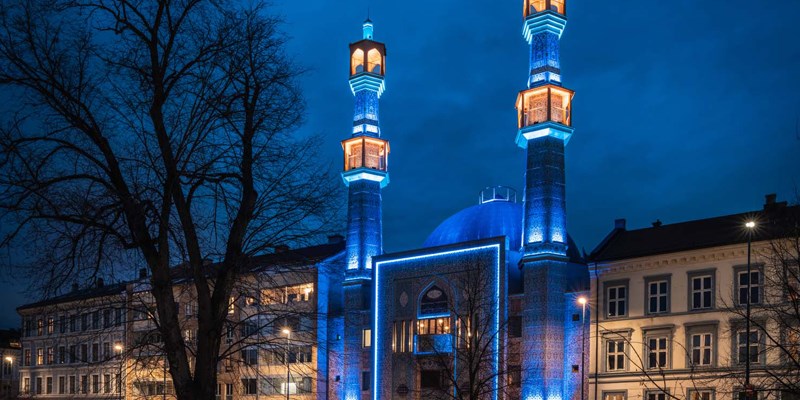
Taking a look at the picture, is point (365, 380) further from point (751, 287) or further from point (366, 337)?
point (751, 287)

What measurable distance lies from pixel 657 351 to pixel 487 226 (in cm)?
2240

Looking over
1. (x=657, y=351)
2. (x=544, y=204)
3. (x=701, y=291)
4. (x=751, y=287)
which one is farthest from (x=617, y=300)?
(x=544, y=204)

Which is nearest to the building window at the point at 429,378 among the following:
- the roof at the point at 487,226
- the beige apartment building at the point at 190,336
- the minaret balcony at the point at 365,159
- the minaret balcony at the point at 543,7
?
the beige apartment building at the point at 190,336

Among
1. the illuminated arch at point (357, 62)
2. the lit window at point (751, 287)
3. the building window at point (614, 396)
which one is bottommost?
the building window at point (614, 396)

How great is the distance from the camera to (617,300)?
2286 inches

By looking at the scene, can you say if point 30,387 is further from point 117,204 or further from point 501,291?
point 117,204

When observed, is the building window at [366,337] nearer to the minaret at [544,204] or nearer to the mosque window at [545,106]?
the minaret at [544,204]

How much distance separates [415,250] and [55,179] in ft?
199

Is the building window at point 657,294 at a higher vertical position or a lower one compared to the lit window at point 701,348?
higher

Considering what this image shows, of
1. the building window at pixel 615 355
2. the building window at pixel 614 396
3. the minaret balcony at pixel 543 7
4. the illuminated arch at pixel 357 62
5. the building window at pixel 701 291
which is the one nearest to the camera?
the building window at pixel 701 291

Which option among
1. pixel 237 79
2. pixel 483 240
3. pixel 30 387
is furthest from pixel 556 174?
pixel 30 387

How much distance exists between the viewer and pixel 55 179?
11.8 metres

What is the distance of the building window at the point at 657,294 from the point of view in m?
55.7

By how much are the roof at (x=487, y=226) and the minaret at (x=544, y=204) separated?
7.68 meters
